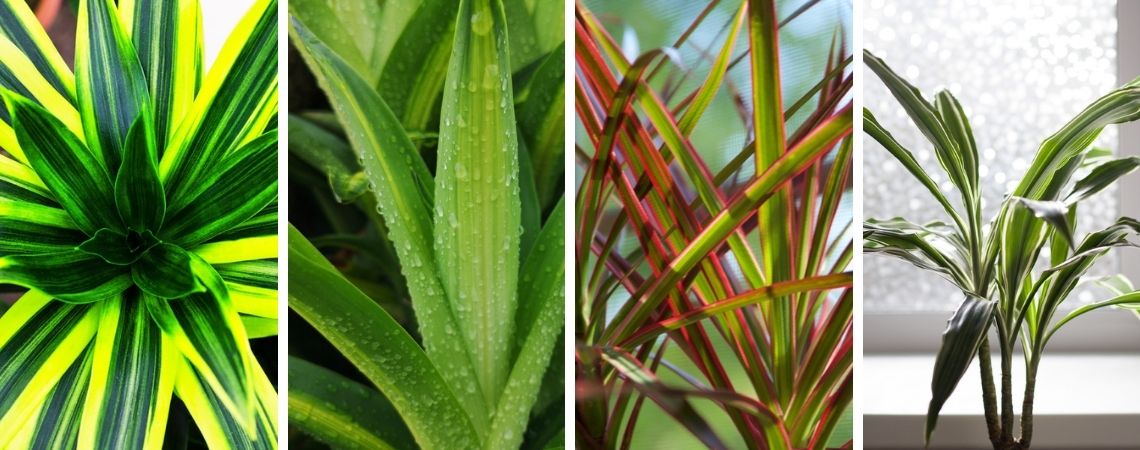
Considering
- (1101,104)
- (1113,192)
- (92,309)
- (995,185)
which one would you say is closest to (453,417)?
(92,309)

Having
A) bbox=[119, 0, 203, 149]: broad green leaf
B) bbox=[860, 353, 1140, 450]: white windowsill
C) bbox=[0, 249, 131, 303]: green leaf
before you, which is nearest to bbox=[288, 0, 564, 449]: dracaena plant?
bbox=[119, 0, 203, 149]: broad green leaf

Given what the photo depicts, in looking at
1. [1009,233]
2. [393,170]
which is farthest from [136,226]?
[1009,233]

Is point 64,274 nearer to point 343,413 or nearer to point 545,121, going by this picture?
point 343,413

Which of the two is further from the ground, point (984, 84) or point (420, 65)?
point (984, 84)

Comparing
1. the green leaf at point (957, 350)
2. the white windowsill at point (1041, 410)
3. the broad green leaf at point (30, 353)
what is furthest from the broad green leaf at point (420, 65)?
the white windowsill at point (1041, 410)

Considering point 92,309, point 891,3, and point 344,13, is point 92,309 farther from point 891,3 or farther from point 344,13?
point 891,3

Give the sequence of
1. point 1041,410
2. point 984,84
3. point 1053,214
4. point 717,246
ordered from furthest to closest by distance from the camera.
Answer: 1. point 984,84
2. point 1041,410
3. point 717,246
4. point 1053,214
